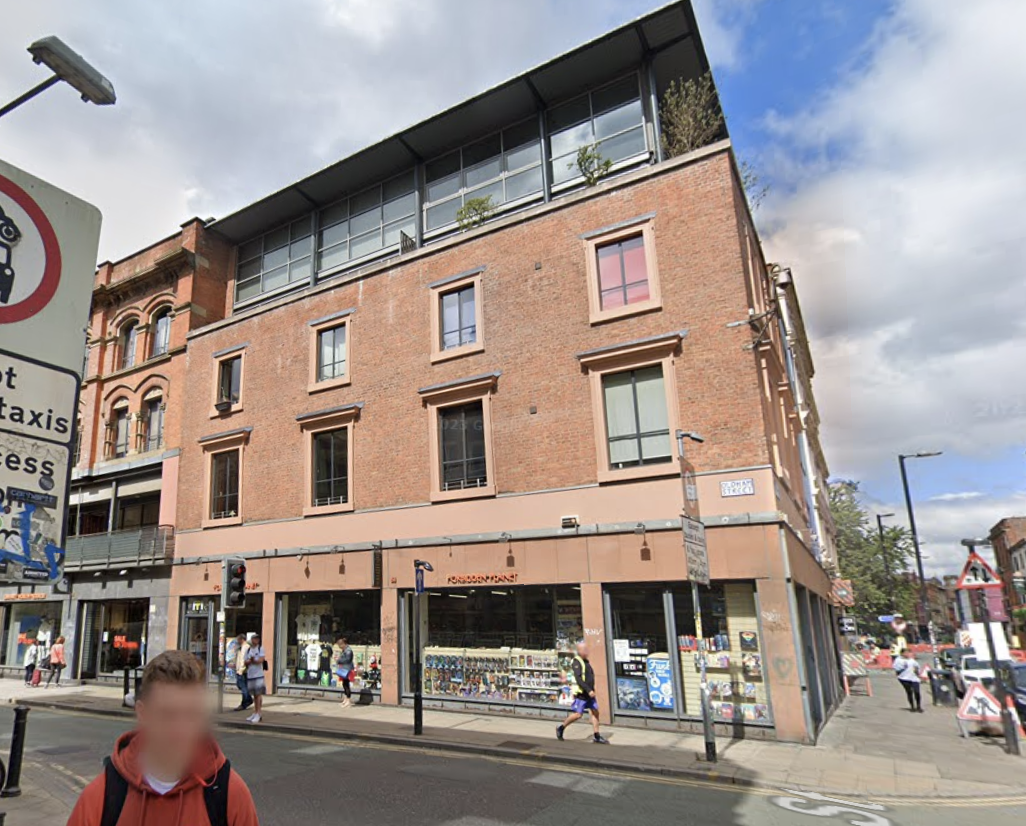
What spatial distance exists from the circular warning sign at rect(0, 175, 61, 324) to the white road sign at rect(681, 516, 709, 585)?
936 centimetres

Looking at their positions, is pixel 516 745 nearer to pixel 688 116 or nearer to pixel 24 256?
pixel 24 256

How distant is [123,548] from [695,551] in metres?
19.8

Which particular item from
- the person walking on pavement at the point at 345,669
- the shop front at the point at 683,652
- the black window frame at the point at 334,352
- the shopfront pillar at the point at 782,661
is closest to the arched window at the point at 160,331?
the black window frame at the point at 334,352

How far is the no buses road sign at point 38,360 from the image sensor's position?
125 inches

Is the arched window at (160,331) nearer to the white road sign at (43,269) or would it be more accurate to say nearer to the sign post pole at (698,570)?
the sign post pole at (698,570)

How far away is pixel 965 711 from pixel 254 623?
1738 cm

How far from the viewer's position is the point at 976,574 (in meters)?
12.3

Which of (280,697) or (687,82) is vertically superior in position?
(687,82)

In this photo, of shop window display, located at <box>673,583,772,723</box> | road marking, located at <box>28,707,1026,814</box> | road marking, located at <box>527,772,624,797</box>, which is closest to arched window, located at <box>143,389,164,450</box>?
road marking, located at <box>28,707,1026,814</box>

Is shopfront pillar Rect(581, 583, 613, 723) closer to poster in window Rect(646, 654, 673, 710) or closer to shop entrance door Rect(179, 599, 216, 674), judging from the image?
poster in window Rect(646, 654, 673, 710)

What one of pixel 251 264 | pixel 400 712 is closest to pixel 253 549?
pixel 400 712

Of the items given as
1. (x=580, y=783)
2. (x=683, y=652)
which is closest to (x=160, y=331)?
(x=683, y=652)

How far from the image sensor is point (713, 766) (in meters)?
9.81

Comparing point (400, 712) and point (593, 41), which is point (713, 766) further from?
point (593, 41)
